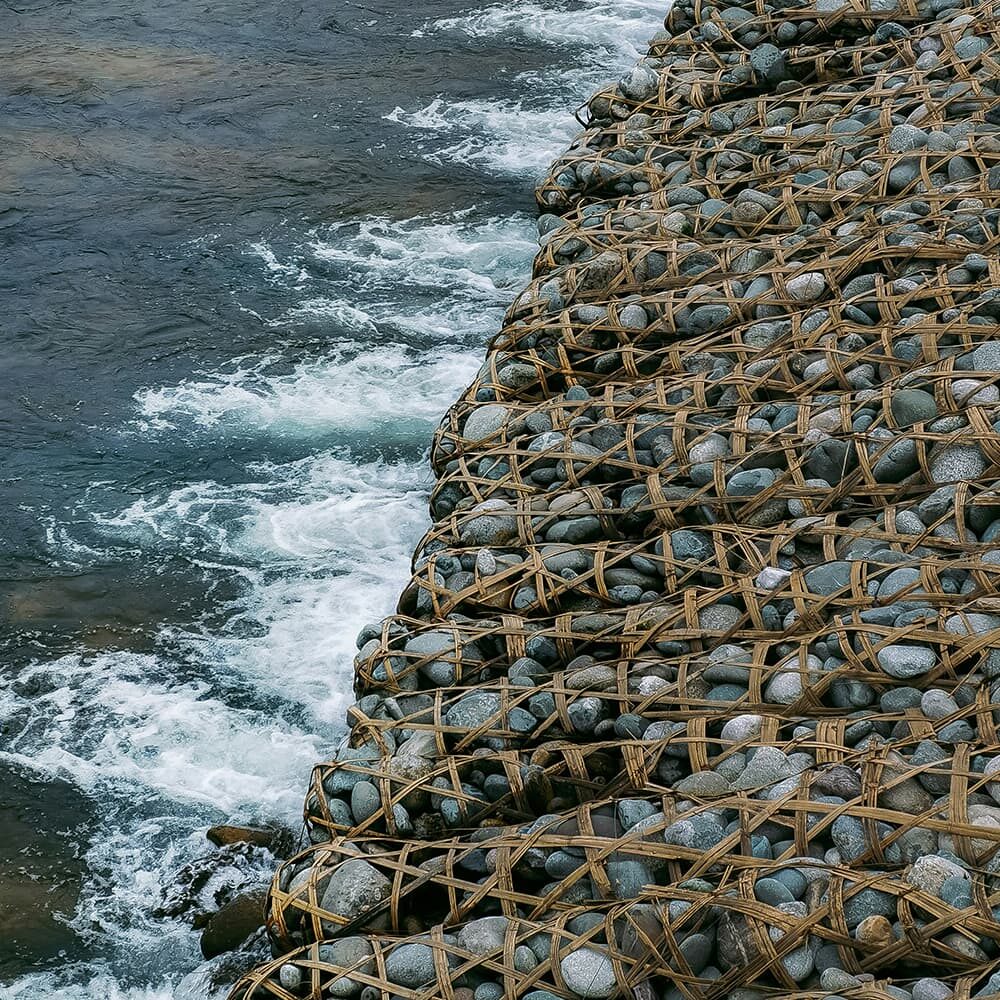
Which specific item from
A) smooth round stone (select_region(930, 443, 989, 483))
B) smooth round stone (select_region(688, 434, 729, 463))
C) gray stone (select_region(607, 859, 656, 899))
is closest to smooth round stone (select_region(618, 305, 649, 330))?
smooth round stone (select_region(688, 434, 729, 463))

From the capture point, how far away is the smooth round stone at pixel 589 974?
290 cm

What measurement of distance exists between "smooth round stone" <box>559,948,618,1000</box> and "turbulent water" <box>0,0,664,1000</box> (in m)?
1.47

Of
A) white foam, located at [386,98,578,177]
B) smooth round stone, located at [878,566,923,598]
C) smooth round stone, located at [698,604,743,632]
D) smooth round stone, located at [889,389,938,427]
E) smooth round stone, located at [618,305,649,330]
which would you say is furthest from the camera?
white foam, located at [386,98,578,177]

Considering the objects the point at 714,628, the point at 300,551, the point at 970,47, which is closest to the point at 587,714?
the point at 714,628

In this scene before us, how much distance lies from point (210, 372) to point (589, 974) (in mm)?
4809

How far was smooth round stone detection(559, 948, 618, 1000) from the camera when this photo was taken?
114 inches

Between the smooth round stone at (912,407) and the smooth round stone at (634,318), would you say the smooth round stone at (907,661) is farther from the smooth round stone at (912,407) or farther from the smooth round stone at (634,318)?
the smooth round stone at (634,318)

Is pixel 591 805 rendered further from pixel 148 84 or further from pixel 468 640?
pixel 148 84

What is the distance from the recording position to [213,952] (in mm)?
4039

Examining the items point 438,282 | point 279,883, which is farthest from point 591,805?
point 438,282

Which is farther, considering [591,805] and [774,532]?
[774,532]

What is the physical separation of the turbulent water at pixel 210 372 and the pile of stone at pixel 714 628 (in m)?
0.77

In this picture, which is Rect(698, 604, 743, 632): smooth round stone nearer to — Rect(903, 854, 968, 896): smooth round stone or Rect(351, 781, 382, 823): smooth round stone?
Rect(351, 781, 382, 823): smooth round stone

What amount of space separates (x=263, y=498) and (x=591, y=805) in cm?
317
